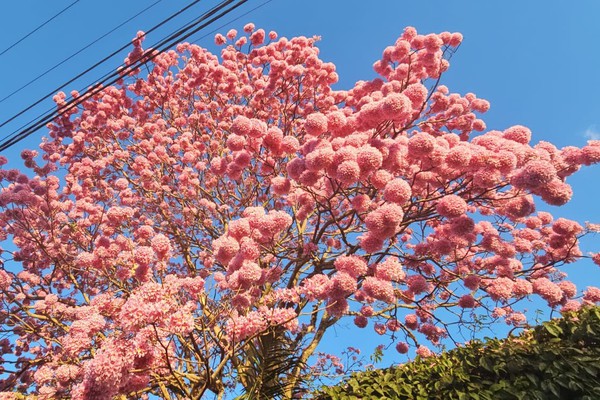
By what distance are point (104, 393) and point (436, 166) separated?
4.07 metres

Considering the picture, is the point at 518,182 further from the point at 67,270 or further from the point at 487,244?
the point at 67,270

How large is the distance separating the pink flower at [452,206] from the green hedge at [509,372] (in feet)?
4.63

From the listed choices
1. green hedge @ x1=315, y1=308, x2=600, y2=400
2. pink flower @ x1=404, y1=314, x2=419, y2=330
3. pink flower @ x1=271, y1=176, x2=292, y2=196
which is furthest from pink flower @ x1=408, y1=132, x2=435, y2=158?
pink flower @ x1=404, y1=314, x2=419, y2=330

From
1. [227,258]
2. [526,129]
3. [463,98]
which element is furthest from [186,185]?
[526,129]

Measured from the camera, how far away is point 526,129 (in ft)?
16.1

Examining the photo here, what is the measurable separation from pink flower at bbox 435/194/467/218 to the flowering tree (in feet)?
0.07

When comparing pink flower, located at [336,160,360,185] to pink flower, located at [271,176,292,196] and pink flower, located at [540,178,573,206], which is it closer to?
pink flower, located at [271,176,292,196]

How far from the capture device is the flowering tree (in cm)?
428

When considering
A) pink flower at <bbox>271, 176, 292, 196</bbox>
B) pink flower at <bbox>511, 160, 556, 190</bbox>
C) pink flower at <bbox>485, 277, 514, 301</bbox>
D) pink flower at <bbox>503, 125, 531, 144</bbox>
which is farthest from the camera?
pink flower at <bbox>271, 176, 292, 196</bbox>

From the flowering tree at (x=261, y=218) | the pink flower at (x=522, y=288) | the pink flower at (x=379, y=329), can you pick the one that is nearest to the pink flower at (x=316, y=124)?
the flowering tree at (x=261, y=218)

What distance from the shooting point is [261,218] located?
190 inches

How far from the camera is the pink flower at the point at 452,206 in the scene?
450 cm

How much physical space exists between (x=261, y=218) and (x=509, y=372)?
9.83 ft

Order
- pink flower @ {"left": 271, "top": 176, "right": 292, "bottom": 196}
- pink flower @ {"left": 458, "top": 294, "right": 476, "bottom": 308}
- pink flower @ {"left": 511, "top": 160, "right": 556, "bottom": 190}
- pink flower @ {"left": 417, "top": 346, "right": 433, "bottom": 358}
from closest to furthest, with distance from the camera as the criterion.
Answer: pink flower @ {"left": 511, "top": 160, "right": 556, "bottom": 190}
pink flower @ {"left": 271, "top": 176, "right": 292, "bottom": 196}
pink flower @ {"left": 458, "top": 294, "right": 476, "bottom": 308}
pink flower @ {"left": 417, "top": 346, "right": 433, "bottom": 358}
